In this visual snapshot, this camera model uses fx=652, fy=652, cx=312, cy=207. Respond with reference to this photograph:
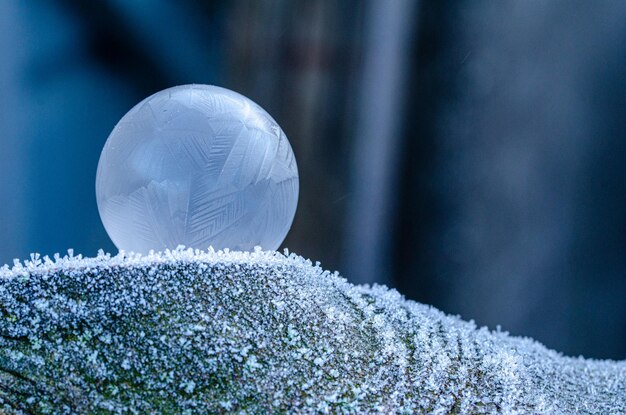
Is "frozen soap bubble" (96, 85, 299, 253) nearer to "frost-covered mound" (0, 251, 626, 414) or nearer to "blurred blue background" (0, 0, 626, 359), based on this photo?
"frost-covered mound" (0, 251, 626, 414)

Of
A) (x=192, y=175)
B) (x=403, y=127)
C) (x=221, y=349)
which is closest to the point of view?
(x=221, y=349)

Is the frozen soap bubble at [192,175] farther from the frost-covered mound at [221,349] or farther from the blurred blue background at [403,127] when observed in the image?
the blurred blue background at [403,127]

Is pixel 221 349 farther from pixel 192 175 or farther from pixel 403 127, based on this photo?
pixel 403 127

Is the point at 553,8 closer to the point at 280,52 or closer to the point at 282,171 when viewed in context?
the point at 280,52

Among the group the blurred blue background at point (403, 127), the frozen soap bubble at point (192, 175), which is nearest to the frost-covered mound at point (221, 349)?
the frozen soap bubble at point (192, 175)

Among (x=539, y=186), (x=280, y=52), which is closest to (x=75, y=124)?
(x=280, y=52)

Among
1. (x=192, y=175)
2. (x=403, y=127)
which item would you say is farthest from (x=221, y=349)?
(x=403, y=127)
